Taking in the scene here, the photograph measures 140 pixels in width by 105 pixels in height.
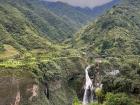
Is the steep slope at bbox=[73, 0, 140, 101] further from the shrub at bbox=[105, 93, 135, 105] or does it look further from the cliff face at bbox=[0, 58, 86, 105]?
the shrub at bbox=[105, 93, 135, 105]

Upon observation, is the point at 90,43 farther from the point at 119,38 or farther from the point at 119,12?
the point at 119,12

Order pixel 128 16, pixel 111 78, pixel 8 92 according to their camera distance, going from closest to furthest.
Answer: pixel 111 78 < pixel 8 92 < pixel 128 16

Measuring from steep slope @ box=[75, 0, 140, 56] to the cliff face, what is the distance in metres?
37.4

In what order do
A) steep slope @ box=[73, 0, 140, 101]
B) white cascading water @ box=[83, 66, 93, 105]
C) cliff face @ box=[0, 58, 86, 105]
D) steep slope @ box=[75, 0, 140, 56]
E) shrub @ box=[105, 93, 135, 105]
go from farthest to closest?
steep slope @ box=[75, 0, 140, 56]
steep slope @ box=[73, 0, 140, 101]
white cascading water @ box=[83, 66, 93, 105]
cliff face @ box=[0, 58, 86, 105]
shrub @ box=[105, 93, 135, 105]

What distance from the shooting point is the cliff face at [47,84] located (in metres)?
68.9

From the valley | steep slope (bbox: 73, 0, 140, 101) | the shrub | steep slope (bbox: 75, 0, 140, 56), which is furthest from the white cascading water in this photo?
steep slope (bbox: 75, 0, 140, 56)

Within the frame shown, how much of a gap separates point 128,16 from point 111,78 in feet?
366

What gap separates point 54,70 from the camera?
81.9 metres

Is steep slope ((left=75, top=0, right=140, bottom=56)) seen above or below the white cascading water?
above

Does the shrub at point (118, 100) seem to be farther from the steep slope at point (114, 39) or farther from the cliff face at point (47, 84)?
the steep slope at point (114, 39)

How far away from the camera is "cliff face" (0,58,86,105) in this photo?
6888cm

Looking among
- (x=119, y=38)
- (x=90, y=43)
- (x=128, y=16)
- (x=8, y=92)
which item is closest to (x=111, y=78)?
(x=8, y=92)

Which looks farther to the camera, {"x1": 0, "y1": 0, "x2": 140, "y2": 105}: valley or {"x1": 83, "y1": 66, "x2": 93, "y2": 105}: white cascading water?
{"x1": 83, "y1": 66, "x2": 93, "y2": 105}: white cascading water

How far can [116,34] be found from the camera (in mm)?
138500
